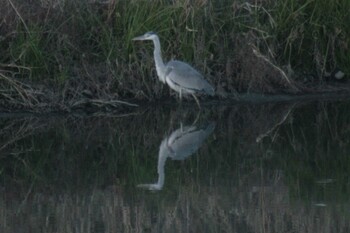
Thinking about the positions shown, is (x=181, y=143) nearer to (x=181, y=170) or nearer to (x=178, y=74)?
(x=181, y=170)

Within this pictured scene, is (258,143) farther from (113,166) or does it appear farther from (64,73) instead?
(64,73)

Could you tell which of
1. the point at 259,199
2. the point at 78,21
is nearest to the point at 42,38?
the point at 78,21

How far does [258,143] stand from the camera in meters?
11.6

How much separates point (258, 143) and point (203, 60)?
2.71 metres

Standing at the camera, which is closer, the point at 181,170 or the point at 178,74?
the point at 181,170

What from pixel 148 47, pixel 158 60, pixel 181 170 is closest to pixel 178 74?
pixel 158 60

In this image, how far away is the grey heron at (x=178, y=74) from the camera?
43.3ft

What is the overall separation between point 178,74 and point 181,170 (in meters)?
3.08

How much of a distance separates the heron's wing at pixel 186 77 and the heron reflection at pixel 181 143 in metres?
0.66

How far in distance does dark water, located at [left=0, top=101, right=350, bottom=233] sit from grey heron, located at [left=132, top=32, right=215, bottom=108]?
1.13ft

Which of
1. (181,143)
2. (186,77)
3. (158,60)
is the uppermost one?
(158,60)

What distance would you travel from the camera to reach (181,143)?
11.6m

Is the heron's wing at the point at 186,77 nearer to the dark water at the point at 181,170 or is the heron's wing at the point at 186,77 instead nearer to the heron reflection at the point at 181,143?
the dark water at the point at 181,170

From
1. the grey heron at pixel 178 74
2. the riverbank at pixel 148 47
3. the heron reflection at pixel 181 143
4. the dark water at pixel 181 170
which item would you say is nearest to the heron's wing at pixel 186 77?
the grey heron at pixel 178 74
